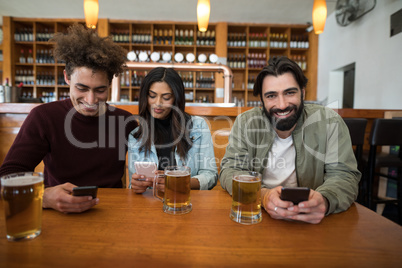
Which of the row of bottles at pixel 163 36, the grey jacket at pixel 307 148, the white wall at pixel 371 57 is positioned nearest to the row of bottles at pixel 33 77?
the row of bottles at pixel 163 36

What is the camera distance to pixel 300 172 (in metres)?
1.28

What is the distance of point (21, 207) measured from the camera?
65 cm

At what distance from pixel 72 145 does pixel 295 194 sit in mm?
1138

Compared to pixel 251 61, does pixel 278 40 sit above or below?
above

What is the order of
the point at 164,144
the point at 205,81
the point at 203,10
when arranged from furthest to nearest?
the point at 205,81, the point at 203,10, the point at 164,144

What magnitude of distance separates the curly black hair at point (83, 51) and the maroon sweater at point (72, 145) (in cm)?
24

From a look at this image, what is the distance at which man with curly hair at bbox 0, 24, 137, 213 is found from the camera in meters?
1.32

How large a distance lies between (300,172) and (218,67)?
2.09m

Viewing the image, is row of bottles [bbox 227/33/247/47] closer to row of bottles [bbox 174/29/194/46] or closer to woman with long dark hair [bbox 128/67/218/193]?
row of bottles [bbox 174/29/194/46]

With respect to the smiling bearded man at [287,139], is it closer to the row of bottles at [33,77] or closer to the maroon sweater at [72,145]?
the maroon sweater at [72,145]

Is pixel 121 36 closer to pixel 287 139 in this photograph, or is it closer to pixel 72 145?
pixel 72 145

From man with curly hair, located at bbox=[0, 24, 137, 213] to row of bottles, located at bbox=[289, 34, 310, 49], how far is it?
16.6 feet

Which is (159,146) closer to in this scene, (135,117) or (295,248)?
(135,117)

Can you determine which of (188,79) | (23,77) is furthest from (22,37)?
(188,79)
